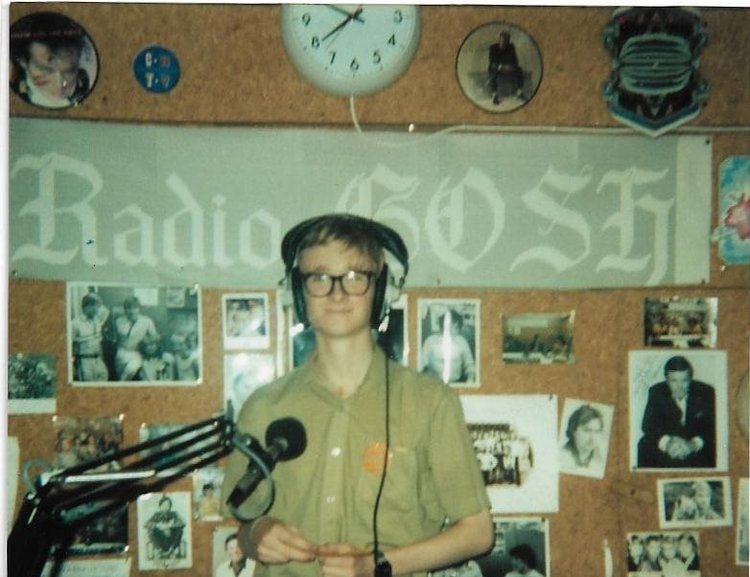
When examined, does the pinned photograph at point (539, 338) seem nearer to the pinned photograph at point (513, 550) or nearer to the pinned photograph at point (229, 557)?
the pinned photograph at point (513, 550)

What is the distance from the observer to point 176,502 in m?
1.29

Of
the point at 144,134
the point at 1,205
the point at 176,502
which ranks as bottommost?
the point at 176,502

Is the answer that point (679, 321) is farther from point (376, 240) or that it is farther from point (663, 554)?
point (376, 240)

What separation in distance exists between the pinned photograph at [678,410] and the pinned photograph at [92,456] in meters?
1.12

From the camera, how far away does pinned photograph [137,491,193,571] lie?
1.29 m

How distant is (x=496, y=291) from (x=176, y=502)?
826 millimetres

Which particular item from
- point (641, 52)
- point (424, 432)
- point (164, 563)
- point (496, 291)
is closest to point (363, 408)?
point (424, 432)

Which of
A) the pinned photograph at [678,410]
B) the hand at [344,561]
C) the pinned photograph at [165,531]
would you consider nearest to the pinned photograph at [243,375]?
the pinned photograph at [165,531]

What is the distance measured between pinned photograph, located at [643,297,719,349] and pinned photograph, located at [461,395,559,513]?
27cm

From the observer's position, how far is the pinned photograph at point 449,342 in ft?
4.27

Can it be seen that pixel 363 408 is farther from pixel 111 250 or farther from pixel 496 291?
pixel 111 250

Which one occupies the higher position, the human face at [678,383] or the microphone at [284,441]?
the human face at [678,383]

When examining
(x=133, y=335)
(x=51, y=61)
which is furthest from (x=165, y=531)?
(x=51, y=61)

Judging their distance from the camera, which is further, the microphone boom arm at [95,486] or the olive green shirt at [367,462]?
the olive green shirt at [367,462]
